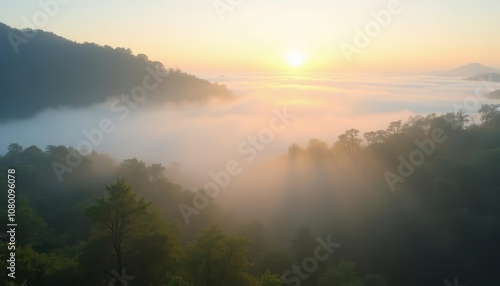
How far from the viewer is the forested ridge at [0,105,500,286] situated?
1919 centimetres

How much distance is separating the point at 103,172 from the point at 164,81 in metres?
112

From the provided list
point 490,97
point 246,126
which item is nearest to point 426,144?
point 246,126

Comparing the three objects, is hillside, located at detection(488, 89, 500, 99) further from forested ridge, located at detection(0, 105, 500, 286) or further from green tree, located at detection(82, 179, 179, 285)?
green tree, located at detection(82, 179, 179, 285)

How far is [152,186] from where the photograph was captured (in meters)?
48.1

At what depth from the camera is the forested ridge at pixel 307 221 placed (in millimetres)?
19188

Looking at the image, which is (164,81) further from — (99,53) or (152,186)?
(152,186)
